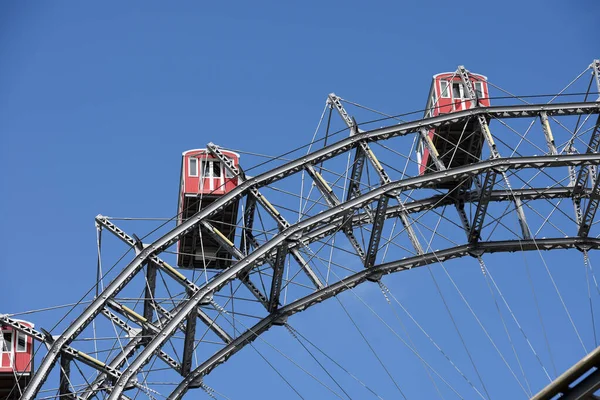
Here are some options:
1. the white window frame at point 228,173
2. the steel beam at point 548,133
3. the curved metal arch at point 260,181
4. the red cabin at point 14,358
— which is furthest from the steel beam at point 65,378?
the steel beam at point 548,133

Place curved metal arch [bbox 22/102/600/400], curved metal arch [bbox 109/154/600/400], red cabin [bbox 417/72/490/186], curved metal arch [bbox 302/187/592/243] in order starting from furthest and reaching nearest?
1. red cabin [bbox 417/72/490/186]
2. curved metal arch [bbox 302/187/592/243]
3. curved metal arch [bbox 22/102/600/400]
4. curved metal arch [bbox 109/154/600/400]

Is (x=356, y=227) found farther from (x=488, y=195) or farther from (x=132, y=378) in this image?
(x=132, y=378)

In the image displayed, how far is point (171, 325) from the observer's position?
3931cm

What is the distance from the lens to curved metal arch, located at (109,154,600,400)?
3906cm

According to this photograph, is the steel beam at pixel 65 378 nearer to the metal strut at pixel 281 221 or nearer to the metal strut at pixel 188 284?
the metal strut at pixel 188 284

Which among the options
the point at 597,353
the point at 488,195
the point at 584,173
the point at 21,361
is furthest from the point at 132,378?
the point at 597,353

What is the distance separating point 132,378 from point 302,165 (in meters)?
8.31

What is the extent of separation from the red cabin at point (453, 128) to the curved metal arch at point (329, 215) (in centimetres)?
198

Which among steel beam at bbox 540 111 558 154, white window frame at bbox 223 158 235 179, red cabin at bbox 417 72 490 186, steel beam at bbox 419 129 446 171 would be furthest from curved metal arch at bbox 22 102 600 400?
white window frame at bbox 223 158 235 179

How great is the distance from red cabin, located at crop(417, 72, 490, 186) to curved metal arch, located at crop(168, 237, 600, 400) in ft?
9.26

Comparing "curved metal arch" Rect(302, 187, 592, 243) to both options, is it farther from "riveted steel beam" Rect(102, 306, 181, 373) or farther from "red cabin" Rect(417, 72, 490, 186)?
"riveted steel beam" Rect(102, 306, 181, 373)

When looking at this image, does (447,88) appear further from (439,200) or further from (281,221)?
(281,221)

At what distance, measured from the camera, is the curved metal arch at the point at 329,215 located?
3906cm

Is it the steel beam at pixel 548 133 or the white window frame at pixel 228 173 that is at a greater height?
the white window frame at pixel 228 173
